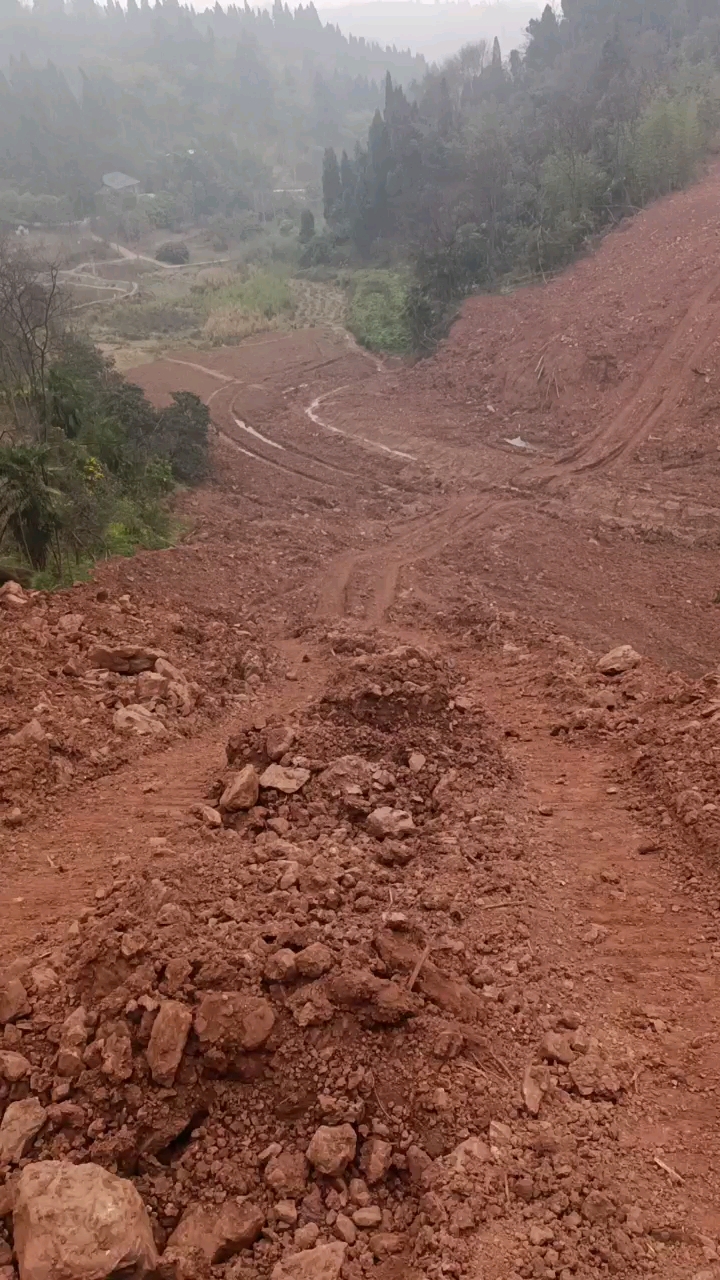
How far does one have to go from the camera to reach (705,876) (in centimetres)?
377

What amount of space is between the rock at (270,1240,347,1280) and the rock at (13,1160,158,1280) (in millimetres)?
347

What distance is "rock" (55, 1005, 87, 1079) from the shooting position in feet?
8.44

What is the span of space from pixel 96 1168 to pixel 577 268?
21579 millimetres

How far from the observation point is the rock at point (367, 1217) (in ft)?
7.54

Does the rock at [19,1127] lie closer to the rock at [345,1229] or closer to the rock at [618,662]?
the rock at [345,1229]

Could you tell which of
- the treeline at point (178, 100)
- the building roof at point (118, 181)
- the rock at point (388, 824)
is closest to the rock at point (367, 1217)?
the rock at point (388, 824)

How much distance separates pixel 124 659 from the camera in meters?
6.12

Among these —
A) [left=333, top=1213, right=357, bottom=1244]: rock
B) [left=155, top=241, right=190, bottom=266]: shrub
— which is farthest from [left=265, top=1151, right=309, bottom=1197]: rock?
[left=155, top=241, right=190, bottom=266]: shrub

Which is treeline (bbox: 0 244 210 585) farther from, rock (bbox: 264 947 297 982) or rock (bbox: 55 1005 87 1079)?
rock (bbox: 264 947 297 982)

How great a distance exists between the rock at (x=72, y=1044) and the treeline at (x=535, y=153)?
65.0 ft

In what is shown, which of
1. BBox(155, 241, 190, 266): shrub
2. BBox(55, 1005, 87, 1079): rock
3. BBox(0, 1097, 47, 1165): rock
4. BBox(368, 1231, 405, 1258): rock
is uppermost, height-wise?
BBox(155, 241, 190, 266): shrub

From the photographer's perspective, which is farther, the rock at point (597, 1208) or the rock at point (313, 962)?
the rock at point (313, 962)

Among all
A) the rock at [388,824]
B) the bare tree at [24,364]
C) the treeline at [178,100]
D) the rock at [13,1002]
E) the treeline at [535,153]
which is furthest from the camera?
the treeline at [178,100]

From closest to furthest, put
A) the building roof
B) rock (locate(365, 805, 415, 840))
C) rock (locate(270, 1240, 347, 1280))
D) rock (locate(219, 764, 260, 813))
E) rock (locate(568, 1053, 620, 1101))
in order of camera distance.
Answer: rock (locate(270, 1240, 347, 1280)) → rock (locate(568, 1053, 620, 1101)) → rock (locate(365, 805, 415, 840)) → rock (locate(219, 764, 260, 813)) → the building roof
